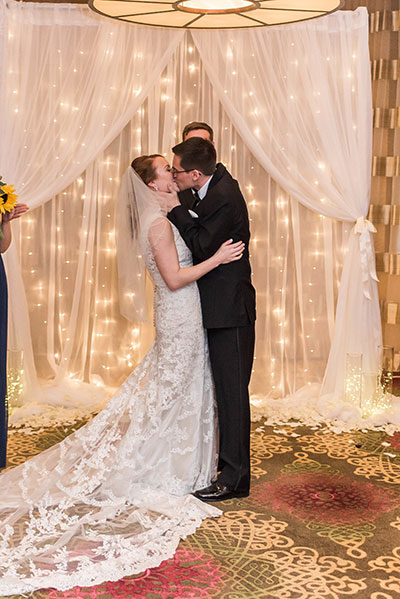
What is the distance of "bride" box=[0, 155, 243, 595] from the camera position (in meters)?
3.32

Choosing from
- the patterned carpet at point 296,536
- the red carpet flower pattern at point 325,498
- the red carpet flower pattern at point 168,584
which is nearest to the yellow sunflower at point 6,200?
the patterned carpet at point 296,536

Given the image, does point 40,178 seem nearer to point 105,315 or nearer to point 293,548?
point 105,315

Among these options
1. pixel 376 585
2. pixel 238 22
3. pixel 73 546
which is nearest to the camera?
pixel 376 585

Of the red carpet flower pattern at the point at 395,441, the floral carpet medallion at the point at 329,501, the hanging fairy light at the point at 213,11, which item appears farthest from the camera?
the red carpet flower pattern at the point at 395,441

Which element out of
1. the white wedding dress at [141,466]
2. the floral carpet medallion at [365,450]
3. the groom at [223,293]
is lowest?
the floral carpet medallion at [365,450]

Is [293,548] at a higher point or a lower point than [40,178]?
lower

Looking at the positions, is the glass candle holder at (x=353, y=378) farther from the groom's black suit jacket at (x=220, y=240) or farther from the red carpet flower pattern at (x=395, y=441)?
the groom's black suit jacket at (x=220, y=240)

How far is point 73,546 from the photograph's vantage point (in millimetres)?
3006

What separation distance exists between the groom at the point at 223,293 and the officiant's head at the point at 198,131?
46.0 inches

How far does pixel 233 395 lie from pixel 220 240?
73 cm

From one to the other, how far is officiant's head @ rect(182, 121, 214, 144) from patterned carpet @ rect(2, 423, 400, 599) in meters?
1.91

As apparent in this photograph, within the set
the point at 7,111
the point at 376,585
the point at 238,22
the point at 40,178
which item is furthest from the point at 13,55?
the point at 376,585

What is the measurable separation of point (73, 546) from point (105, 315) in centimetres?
248

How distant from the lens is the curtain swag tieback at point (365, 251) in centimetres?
519
